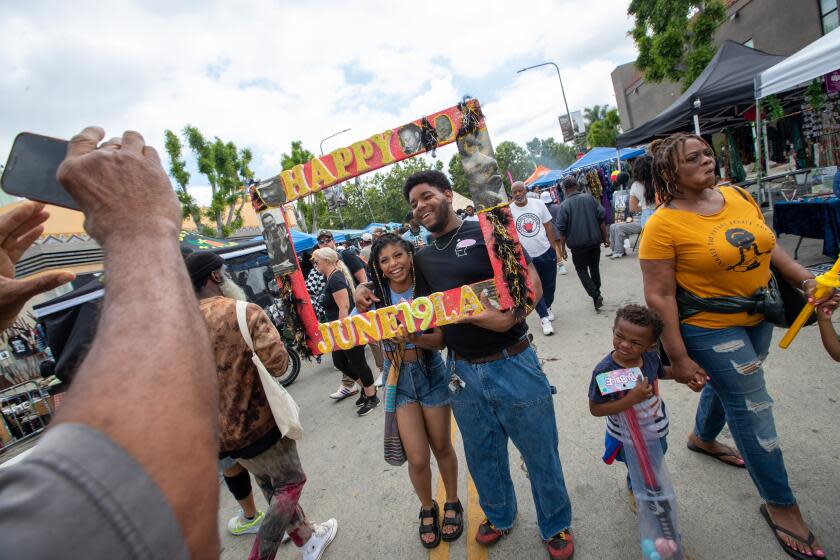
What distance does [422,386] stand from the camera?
2484 mm

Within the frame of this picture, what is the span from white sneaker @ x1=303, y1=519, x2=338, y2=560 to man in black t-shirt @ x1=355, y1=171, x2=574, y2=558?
1.20 metres

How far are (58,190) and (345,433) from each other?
3888 millimetres

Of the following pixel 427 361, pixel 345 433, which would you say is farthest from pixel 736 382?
pixel 345 433

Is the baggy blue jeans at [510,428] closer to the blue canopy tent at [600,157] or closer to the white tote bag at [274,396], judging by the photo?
the white tote bag at [274,396]

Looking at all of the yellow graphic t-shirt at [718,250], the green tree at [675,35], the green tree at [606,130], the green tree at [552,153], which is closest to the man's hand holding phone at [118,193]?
the yellow graphic t-shirt at [718,250]

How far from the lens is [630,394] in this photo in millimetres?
1992

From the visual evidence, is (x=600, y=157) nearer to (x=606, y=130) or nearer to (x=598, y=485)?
(x=598, y=485)

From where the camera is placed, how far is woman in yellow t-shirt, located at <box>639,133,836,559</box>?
1977 mm

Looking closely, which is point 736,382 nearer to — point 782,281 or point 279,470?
point 782,281

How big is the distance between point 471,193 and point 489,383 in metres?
0.99

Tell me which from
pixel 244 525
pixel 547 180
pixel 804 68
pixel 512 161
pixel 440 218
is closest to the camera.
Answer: pixel 440 218

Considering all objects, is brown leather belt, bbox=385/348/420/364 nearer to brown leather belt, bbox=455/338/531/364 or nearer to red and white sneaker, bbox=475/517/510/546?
brown leather belt, bbox=455/338/531/364

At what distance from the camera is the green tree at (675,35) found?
624 inches

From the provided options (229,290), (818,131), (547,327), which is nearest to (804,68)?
(818,131)
